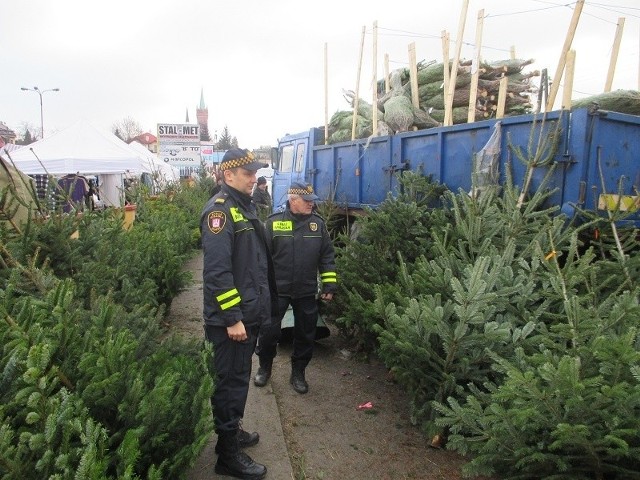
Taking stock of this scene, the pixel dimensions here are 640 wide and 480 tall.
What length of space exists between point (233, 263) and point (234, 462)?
1.25m

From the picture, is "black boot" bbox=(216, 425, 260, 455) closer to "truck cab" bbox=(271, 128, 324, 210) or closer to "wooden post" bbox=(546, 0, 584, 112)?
"wooden post" bbox=(546, 0, 584, 112)

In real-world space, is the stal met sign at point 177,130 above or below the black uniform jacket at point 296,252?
above

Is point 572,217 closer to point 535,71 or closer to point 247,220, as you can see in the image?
point 247,220

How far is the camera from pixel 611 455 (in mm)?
2156

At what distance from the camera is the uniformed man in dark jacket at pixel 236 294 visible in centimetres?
285

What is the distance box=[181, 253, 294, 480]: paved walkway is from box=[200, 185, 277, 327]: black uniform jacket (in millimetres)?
869

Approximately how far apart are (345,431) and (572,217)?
8.46ft

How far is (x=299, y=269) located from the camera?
4.17 m

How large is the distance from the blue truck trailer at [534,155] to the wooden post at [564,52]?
367 mm

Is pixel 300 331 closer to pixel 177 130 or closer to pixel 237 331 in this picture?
pixel 237 331

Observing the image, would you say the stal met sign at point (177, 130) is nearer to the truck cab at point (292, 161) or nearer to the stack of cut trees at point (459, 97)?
the truck cab at point (292, 161)

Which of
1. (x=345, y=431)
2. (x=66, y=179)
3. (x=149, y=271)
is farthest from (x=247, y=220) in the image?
(x=66, y=179)

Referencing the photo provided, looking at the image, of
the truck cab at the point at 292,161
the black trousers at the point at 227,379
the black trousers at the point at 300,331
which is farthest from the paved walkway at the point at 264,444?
the truck cab at the point at 292,161

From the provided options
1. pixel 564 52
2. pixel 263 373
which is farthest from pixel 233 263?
pixel 564 52
